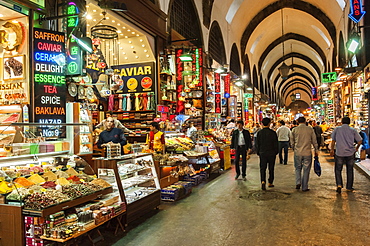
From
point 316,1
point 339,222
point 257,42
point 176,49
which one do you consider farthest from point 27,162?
point 257,42

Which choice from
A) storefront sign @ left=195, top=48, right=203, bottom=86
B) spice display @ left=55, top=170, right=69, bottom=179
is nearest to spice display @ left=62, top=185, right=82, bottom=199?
spice display @ left=55, top=170, right=69, bottom=179

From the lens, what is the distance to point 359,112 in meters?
13.0

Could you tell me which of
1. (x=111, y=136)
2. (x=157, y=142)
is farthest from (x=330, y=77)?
(x=111, y=136)

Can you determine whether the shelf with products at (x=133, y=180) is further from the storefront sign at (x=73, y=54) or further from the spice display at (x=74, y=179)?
the storefront sign at (x=73, y=54)

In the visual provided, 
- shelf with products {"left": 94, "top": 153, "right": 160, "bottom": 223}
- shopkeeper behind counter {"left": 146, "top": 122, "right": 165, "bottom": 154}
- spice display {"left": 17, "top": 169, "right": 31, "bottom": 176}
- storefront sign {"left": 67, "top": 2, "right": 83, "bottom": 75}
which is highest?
storefront sign {"left": 67, "top": 2, "right": 83, "bottom": 75}

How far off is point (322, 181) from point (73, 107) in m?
6.13

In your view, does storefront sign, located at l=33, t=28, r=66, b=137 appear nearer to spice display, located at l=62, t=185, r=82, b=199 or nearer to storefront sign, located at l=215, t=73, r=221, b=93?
spice display, located at l=62, t=185, r=82, b=199

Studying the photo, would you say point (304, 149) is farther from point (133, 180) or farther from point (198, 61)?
point (198, 61)

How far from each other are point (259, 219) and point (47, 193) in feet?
9.89

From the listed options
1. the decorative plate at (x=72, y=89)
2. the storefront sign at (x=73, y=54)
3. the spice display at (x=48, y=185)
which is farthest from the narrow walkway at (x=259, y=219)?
the storefront sign at (x=73, y=54)

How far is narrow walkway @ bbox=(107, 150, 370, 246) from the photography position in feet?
12.7

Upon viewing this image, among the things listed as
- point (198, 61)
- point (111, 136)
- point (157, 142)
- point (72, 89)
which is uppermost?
point (198, 61)

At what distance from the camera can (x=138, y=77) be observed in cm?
1014

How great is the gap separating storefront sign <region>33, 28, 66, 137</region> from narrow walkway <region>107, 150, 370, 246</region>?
2.63m
